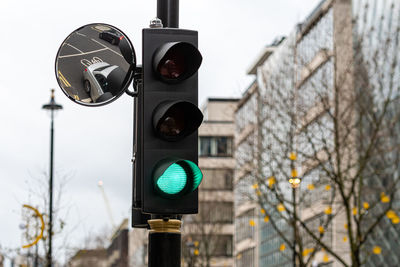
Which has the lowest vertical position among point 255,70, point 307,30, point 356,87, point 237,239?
point 237,239

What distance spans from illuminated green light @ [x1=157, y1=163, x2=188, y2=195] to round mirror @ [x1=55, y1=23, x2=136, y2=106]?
31.3 inches

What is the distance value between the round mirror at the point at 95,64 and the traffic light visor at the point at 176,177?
79 centimetres

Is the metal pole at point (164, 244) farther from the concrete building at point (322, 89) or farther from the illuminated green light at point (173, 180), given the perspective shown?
the concrete building at point (322, 89)

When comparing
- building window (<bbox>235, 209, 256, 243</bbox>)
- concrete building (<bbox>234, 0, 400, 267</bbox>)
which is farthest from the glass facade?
building window (<bbox>235, 209, 256, 243</bbox>)

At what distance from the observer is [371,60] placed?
2788 cm

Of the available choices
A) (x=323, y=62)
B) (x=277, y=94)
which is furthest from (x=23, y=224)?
(x=323, y=62)

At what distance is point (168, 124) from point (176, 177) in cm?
33

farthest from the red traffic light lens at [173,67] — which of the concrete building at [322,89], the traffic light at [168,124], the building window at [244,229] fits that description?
the building window at [244,229]

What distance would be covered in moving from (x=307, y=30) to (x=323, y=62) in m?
3.96

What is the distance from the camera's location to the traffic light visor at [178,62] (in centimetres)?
518

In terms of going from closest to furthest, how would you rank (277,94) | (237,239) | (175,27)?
(175,27) < (277,94) < (237,239)

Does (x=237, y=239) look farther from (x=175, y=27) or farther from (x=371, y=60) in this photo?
(x=175, y=27)

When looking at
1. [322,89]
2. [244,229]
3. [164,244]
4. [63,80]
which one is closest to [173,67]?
[63,80]

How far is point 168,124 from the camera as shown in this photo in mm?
5109
